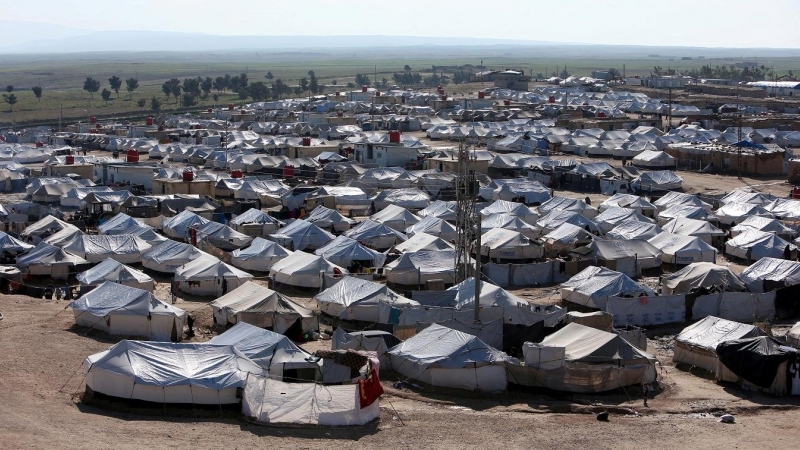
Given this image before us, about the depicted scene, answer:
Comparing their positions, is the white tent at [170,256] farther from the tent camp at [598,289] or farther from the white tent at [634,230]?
the white tent at [634,230]

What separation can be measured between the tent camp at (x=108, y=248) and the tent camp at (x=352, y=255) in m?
5.18

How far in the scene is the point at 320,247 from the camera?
32.3 meters

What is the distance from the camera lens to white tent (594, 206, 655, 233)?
116ft

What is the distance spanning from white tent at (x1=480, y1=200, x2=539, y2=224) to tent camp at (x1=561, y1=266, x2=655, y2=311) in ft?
31.1

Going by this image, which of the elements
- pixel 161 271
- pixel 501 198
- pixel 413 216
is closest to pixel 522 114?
pixel 501 198

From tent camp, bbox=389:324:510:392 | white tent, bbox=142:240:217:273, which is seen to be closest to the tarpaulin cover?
tent camp, bbox=389:324:510:392

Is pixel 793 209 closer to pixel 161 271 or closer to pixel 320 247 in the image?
pixel 320 247

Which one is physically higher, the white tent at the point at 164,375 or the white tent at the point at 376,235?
the white tent at the point at 164,375

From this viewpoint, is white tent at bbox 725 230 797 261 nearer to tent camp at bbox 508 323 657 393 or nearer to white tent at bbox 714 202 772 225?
white tent at bbox 714 202 772 225

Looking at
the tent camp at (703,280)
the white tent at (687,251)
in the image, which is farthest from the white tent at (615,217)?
the tent camp at (703,280)

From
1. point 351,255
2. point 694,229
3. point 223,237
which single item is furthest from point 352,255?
point 694,229

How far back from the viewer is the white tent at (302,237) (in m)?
32.6

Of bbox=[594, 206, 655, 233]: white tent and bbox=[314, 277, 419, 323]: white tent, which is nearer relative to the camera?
bbox=[314, 277, 419, 323]: white tent

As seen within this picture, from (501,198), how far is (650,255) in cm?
1267
